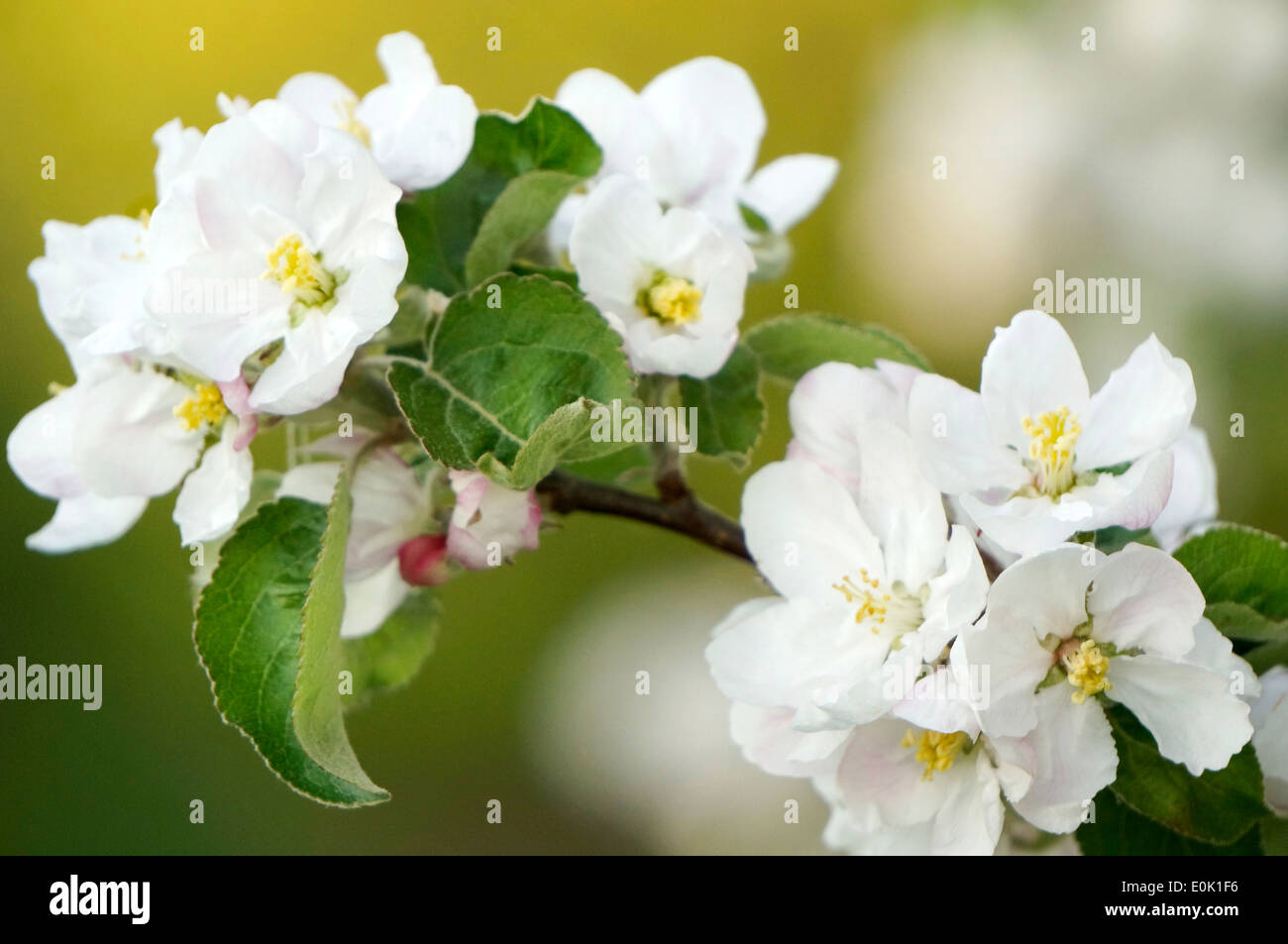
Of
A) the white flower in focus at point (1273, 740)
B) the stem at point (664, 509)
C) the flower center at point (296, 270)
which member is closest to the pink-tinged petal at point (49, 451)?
the flower center at point (296, 270)

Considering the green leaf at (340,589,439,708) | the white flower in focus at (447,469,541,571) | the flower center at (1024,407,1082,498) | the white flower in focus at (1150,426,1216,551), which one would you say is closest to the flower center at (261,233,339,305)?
the white flower in focus at (447,469,541,571)

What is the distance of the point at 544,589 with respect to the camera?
2.40 meters

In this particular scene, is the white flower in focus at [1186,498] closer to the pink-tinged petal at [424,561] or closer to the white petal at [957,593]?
the white petal at [957,593]

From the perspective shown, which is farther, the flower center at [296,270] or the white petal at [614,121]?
the white petal at [614,121]

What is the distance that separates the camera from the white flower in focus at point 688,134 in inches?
27.7

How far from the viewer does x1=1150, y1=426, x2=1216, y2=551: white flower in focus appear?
27.8 inches

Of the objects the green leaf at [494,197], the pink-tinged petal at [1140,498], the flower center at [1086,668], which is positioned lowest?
the flower center at [1086,668]

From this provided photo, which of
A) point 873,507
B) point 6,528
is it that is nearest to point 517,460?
point 873,507

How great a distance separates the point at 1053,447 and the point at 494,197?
0.99ft

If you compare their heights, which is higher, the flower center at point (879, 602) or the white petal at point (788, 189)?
the white petal at point (788, 189)

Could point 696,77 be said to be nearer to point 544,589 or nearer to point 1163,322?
point 1163,322

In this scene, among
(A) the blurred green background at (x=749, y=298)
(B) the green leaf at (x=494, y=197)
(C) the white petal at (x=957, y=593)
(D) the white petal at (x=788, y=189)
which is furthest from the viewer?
(A) the blurred green background at (x=749, y=298)

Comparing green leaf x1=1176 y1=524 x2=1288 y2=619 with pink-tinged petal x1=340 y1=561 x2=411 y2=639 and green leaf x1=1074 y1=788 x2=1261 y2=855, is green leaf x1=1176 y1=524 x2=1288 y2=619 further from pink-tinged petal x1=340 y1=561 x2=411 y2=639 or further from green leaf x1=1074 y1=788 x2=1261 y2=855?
pink-tinged petal x1=340 y1=561 x2=411 y2=639

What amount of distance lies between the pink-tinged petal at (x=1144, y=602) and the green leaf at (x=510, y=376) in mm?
208
